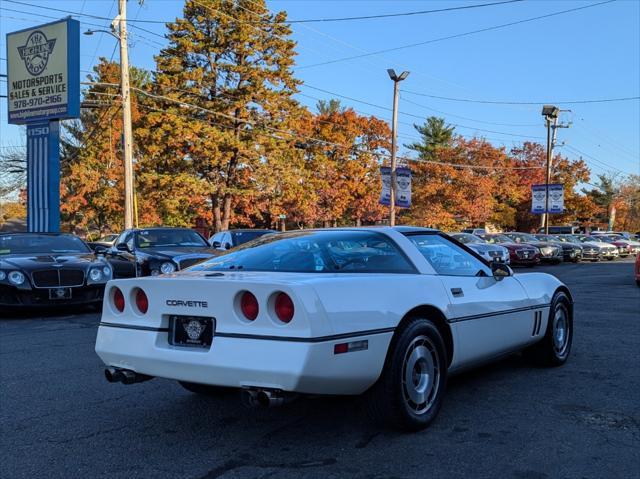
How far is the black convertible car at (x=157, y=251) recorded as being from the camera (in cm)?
1186

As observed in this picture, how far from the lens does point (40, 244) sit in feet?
36.7

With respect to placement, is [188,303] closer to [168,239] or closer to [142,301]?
[142,301]

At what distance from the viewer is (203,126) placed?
108 ft

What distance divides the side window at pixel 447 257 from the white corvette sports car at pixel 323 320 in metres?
0.01

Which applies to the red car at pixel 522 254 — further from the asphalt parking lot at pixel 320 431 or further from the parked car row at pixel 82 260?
the asphalt parking lot at pixel 320 431

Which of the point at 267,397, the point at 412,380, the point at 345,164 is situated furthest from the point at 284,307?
the point at 345,164

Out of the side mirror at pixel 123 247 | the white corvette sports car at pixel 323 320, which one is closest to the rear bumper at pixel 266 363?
the white corvette sports car at pixel 323 320

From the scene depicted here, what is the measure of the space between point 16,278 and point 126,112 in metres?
13.0

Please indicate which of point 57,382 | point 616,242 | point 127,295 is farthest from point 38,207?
point 616,242

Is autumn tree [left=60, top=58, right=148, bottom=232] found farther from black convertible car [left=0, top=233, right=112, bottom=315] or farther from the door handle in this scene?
the door handle

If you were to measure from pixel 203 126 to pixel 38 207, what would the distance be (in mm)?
15777

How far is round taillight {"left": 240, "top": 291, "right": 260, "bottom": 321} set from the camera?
3498mm

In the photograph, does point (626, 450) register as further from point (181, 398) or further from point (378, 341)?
point (181, 398)

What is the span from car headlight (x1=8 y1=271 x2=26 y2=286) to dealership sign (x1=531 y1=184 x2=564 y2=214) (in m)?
36.5
